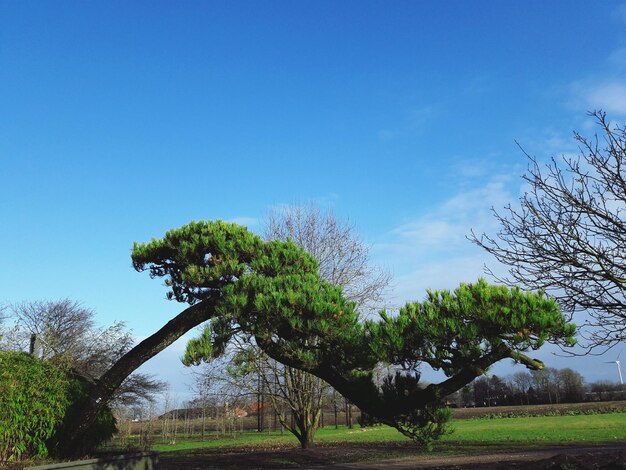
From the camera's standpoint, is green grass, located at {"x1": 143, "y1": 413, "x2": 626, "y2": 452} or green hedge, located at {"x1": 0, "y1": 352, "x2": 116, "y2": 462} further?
green grass, located at {"x1": 143, "y1": 413, "x2": 626, "y2": 452}

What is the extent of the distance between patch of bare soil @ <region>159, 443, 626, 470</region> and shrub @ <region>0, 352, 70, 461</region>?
329 cm

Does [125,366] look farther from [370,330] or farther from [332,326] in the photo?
[370,330]

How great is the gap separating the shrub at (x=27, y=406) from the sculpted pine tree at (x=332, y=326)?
0.47m

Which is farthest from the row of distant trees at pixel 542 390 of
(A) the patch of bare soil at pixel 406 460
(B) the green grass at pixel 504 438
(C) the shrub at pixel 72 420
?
(C) the shrub at pixel 72 420

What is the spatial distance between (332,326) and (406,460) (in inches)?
342

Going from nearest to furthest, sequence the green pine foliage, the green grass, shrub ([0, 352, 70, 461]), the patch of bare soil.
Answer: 1. the green pine foliage
2. the patch of bare soil
3. shrub ([0, 352, 70, 461])
4. the green grass

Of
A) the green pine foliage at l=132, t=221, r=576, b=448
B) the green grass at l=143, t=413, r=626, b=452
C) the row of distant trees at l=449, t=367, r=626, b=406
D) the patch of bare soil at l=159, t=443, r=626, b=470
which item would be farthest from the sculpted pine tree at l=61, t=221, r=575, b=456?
the row of distant trees at l=449, t=367, r=626, b=406

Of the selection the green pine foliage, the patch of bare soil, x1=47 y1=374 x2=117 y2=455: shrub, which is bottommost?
the patch of bare soil

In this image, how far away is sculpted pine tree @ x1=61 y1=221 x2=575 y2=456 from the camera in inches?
206

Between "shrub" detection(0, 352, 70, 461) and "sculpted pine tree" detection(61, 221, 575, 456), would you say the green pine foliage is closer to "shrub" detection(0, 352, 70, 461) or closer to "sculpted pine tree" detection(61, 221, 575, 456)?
"sculpted pine tree" detection(61, 221, 575, 456)

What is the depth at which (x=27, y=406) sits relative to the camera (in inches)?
303

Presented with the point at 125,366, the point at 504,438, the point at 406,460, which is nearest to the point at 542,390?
the point at 504,438

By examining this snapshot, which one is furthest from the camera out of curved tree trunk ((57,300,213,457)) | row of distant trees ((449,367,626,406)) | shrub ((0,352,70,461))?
row of distant trees ((449,367,626,406))

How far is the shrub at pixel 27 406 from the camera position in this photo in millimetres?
7566
